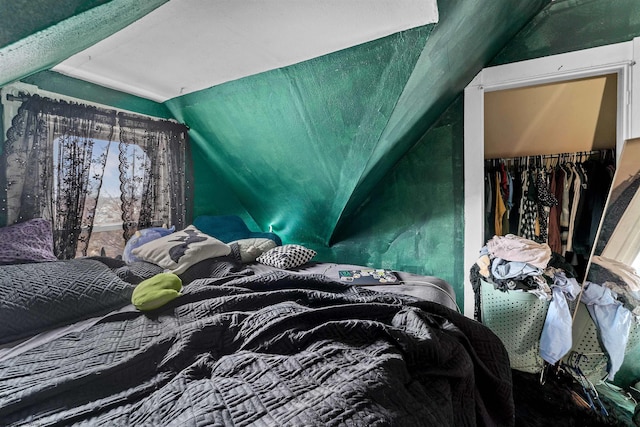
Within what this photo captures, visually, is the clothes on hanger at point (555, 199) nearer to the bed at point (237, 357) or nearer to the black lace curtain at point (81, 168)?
the bed at point (237, 357)

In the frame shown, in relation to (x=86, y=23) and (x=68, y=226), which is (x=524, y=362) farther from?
(x=68, y=226)

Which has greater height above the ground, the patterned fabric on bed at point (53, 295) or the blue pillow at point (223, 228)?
the blue pillow at point (223, 228)

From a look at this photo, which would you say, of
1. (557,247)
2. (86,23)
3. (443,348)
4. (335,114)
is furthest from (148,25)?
(557,247)

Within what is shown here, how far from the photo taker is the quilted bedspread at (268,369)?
2.07 feet

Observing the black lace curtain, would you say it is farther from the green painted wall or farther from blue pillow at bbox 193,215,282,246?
the green painted wall

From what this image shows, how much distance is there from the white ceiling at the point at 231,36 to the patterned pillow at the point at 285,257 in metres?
1.18

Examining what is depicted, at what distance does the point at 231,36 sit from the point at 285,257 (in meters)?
1.31

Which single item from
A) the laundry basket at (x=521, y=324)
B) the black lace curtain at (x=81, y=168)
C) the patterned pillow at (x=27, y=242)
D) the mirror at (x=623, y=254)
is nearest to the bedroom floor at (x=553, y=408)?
the laundry basket at (x=521, y=324)

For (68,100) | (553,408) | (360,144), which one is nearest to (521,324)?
(553,408)

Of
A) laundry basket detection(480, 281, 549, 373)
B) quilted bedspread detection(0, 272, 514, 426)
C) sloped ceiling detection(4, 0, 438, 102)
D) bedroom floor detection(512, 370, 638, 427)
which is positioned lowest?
bedroom floor detection(512, 370, 638, 427)

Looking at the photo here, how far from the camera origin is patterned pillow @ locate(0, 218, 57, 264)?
4.56 feet

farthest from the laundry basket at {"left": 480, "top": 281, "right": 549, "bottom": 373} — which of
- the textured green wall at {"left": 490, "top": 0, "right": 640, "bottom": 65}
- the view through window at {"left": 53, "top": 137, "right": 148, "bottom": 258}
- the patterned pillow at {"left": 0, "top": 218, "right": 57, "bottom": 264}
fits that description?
the view through window at {"left": 53, "top": 137, "right": 148, "bottom": 258}

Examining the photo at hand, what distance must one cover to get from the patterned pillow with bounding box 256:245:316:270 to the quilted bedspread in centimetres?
79

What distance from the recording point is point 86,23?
0.70 metres
